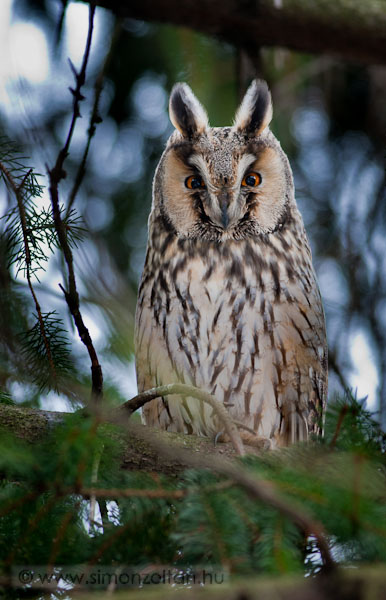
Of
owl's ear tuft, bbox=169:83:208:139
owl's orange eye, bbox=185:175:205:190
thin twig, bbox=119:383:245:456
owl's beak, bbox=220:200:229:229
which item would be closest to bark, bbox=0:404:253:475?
thin twig, bbox=119:383:245:456

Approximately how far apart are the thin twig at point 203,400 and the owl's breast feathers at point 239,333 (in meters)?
0.89

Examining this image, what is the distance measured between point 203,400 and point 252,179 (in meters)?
1.20

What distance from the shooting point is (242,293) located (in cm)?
235

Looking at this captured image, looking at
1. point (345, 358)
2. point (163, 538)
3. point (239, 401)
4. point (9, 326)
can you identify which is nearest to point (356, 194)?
point (345, 358)

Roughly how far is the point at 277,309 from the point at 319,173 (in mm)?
1327

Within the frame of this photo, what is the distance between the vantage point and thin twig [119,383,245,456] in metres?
1.31

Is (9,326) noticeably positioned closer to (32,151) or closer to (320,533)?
(32,151)

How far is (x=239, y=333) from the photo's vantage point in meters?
2.31

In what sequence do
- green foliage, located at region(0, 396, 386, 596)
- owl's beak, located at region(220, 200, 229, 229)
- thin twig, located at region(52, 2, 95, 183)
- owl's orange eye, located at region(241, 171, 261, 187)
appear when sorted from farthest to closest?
1. owl's orange eye, located at region(241, 171, 261, 187)
2. owl's beak, located at region(220, 200, 229, 229)
3. thin twig, located at region(52, 2, 95, 183)
4. green foliage, located at region(0, 396, 386, 596)

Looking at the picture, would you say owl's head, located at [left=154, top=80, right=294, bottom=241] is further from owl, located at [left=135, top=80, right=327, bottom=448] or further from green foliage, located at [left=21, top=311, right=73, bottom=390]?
green foliage, located at [left=21, top=311, right=73, bottom=390]

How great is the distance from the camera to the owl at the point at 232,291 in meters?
2.32

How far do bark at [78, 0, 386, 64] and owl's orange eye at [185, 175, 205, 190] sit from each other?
0.53m

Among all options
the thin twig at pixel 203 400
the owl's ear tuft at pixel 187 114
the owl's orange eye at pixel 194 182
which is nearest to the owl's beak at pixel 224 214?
the owl's orange eye at pixel 194 182

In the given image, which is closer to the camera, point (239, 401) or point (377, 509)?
point (377, 509)
